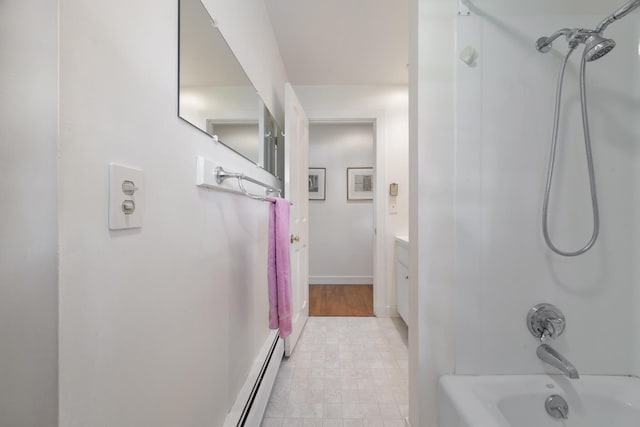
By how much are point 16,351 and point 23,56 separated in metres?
0.44

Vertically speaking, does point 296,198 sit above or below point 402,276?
above

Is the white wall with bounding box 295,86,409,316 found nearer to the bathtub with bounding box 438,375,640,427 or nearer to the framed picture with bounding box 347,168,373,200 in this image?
the framed picture with bounding box 347,168,373,200

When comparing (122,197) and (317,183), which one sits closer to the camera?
(122,197)

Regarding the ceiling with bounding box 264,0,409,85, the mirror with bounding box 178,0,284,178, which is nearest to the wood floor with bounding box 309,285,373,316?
the mirror with bounding box 178,0,284,178

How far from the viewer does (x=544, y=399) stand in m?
0.94

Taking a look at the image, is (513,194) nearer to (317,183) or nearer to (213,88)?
(213,88)

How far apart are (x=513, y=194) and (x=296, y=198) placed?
1.44m

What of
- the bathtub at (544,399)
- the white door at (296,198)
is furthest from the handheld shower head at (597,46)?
the white door at (296,198)

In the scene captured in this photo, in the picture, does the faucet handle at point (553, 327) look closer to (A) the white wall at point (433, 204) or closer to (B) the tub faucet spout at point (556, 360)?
(B) the tub faucet spout at point (556, 360)

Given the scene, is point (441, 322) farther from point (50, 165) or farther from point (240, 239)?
point (50, 165)


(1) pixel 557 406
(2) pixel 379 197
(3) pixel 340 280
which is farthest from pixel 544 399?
(3) pixel 340 280

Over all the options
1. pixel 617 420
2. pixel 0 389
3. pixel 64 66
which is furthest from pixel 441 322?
pixel 64 66

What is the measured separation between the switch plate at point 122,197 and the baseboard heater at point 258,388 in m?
0.95

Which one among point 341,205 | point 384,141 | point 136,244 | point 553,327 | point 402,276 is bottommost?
point 402,276
